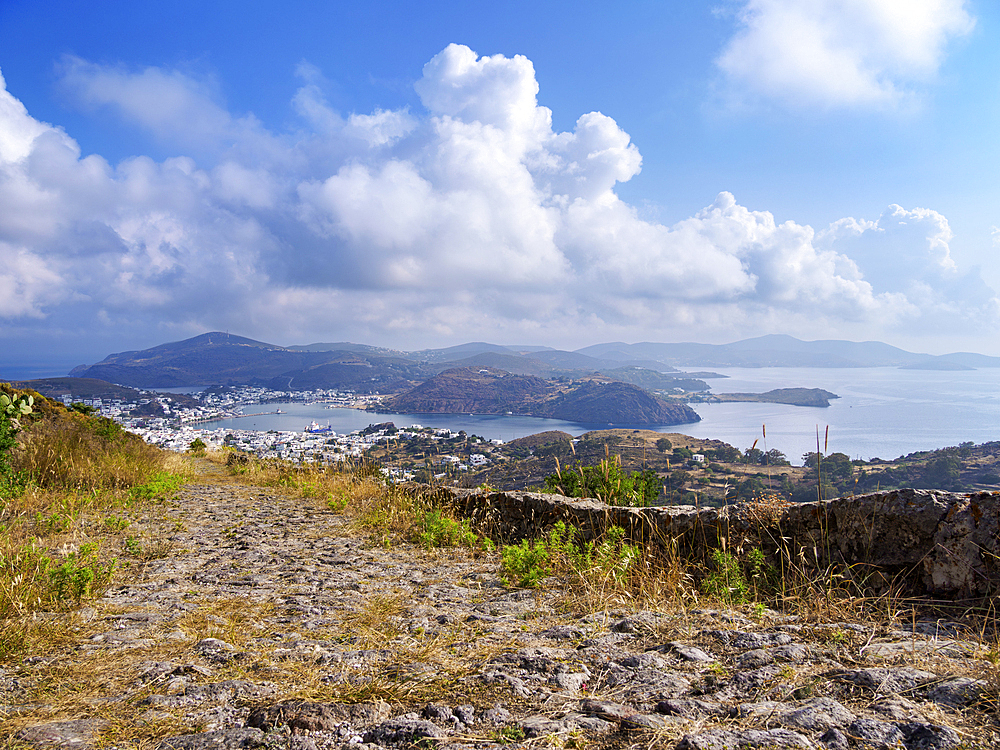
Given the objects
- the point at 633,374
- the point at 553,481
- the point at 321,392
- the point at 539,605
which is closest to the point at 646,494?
Answer: the point at 553,481

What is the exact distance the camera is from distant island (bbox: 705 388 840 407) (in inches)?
2247

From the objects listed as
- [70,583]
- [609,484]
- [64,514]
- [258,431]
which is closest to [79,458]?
[64,514]

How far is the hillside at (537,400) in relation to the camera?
165ft

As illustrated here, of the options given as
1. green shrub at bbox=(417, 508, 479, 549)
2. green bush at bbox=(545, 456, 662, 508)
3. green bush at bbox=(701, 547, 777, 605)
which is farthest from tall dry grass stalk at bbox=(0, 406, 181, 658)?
green bush at bbox=(545, 456, 662, 508)

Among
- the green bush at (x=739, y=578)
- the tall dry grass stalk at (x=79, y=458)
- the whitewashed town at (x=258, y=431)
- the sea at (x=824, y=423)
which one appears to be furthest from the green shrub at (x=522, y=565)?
the sea at (x=824, y=423)

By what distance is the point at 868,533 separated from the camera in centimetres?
365

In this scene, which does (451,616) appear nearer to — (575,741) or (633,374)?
(575,741)

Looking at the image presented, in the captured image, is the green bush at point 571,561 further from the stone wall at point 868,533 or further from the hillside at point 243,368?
Result: the hillside at point 243,368

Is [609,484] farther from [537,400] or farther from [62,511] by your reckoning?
[537,400]

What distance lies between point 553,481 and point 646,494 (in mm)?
1468

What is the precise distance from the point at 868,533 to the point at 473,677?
327 cm

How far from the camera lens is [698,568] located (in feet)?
13.6

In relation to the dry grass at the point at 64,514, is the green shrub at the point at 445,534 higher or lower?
lower

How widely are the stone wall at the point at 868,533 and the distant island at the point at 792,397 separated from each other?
58526 millimetres
